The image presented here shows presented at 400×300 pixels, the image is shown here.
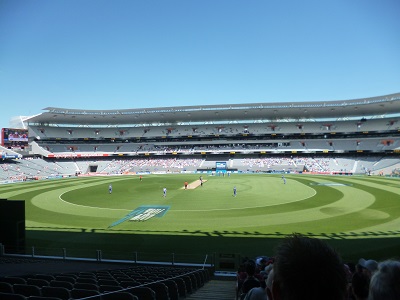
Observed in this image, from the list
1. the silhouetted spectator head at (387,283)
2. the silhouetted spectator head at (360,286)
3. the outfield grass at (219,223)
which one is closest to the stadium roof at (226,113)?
the outfield grass at (219,223)

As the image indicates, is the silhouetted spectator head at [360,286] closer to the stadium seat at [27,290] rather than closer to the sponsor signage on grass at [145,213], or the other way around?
the stadium seat at [27,290]

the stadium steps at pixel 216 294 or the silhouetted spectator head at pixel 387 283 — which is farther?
the stadium steps at pixel 216 294

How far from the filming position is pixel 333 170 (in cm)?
6644

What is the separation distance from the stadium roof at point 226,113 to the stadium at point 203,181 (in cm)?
34

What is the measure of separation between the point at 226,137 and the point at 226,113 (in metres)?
8.25

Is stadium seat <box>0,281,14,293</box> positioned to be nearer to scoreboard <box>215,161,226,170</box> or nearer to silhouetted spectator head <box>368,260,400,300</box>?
silhouetted spectator head <box>368,260,400,300</box>

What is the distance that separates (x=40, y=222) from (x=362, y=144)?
244 feet

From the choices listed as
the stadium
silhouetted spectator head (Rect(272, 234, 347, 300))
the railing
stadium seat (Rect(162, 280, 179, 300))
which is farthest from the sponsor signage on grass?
silhouetted spectator head (Rect(272, 234, 347, 300))

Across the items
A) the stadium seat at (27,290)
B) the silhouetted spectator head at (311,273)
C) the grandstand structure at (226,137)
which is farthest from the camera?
the grandstand structure at (226,137)

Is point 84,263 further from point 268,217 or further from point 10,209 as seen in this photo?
point 268,217

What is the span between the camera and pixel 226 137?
275 feet

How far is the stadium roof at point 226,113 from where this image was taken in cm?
6988

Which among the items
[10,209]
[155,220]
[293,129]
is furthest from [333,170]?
[10,209]

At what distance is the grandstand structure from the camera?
69062 mm
